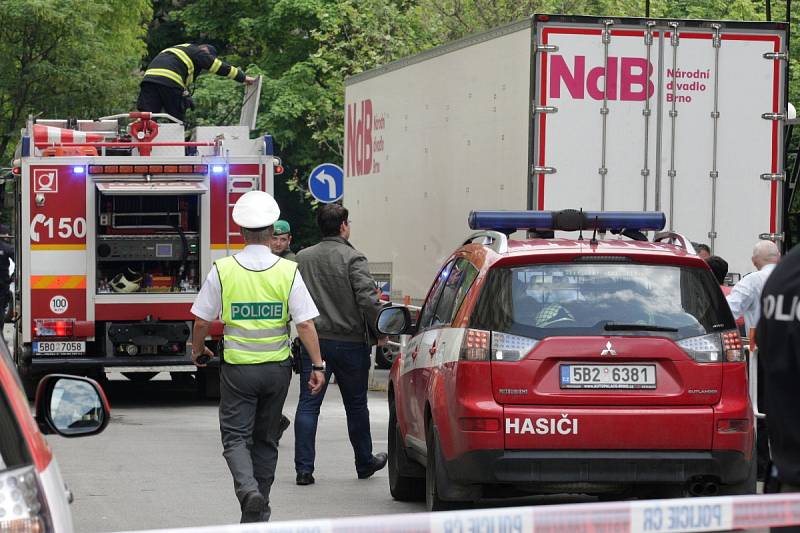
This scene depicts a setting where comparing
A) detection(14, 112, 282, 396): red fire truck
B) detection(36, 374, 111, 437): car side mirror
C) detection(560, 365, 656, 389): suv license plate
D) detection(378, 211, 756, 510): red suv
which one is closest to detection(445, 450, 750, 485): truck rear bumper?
detection(378, 211, 756, 510): red suv

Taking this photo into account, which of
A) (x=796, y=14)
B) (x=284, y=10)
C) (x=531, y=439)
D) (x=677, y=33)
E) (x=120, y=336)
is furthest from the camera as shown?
(x=284, y=10)

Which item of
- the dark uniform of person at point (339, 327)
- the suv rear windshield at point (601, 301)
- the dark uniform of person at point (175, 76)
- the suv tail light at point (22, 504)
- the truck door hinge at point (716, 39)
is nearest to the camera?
the suv tail light at point (22, 504)

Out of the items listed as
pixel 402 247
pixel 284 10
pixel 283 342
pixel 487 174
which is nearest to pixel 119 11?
pixel 284 10

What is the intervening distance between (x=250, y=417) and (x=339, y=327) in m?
2.48

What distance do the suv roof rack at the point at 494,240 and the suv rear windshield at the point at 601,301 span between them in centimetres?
25

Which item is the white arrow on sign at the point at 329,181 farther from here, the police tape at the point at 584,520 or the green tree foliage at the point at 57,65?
the police tape at the point at 584,520

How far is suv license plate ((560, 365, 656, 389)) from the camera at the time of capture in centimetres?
823

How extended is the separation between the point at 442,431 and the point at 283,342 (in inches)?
36.3

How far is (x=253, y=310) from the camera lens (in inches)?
336

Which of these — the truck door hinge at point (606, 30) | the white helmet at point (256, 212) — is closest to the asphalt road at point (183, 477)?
the white helmet at point (256, 212)

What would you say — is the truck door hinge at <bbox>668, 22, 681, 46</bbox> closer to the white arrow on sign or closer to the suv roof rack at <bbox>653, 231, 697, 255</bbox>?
the suv roof rack at <bbox>653, 231, 697, 255</bbox>

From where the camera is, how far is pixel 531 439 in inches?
323

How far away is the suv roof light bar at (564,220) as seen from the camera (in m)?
9.84

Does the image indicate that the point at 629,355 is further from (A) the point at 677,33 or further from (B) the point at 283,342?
(A) the point at 677,33
